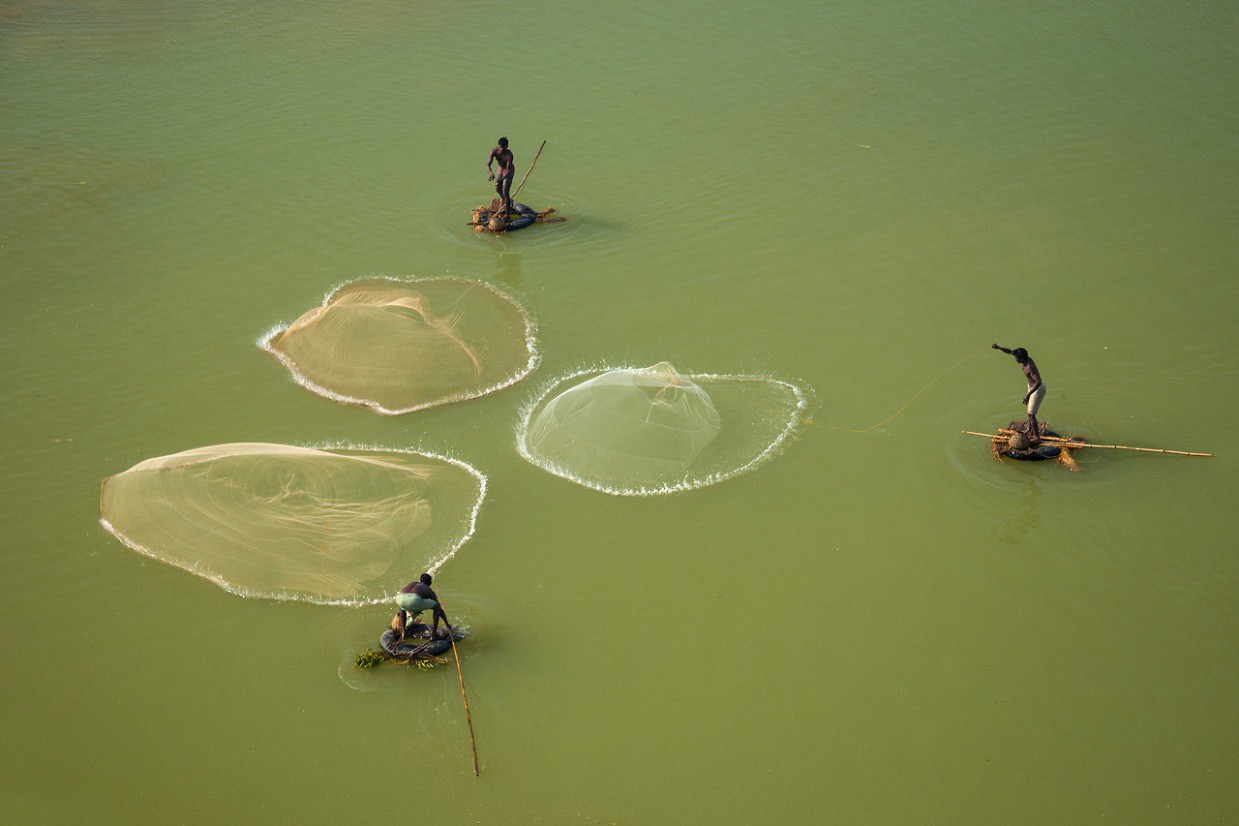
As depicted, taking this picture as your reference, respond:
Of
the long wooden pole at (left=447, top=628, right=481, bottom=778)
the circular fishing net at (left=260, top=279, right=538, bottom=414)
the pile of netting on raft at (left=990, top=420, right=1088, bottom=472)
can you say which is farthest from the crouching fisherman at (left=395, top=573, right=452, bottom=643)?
the pile of netting on raft at (left=990, top=420, right=1088, bottom=472)

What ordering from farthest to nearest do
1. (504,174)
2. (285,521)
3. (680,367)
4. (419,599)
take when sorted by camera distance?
(504,174) → (680,367) → (285,521) → (419,599)

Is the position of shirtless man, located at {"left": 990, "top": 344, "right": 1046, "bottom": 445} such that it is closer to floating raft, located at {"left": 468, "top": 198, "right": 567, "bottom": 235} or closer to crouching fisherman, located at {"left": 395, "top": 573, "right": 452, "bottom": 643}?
crouching fisherman, located at {"left": 395, "top": 573, "right": 452, "bottom": 643}

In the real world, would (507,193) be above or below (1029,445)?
above

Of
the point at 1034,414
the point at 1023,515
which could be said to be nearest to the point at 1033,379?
the point at 1034,414

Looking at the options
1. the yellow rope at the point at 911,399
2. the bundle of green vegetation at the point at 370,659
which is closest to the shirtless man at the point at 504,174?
the yellow rope at the point at 911,399

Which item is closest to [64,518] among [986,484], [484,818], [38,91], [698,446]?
[484,818]

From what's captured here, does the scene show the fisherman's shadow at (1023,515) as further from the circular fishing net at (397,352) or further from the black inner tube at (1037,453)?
the circular fishing net at (397,352)

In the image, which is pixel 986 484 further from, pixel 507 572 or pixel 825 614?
pixel 507 572

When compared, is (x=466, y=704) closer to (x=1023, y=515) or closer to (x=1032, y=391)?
(x=1023, y=515)
